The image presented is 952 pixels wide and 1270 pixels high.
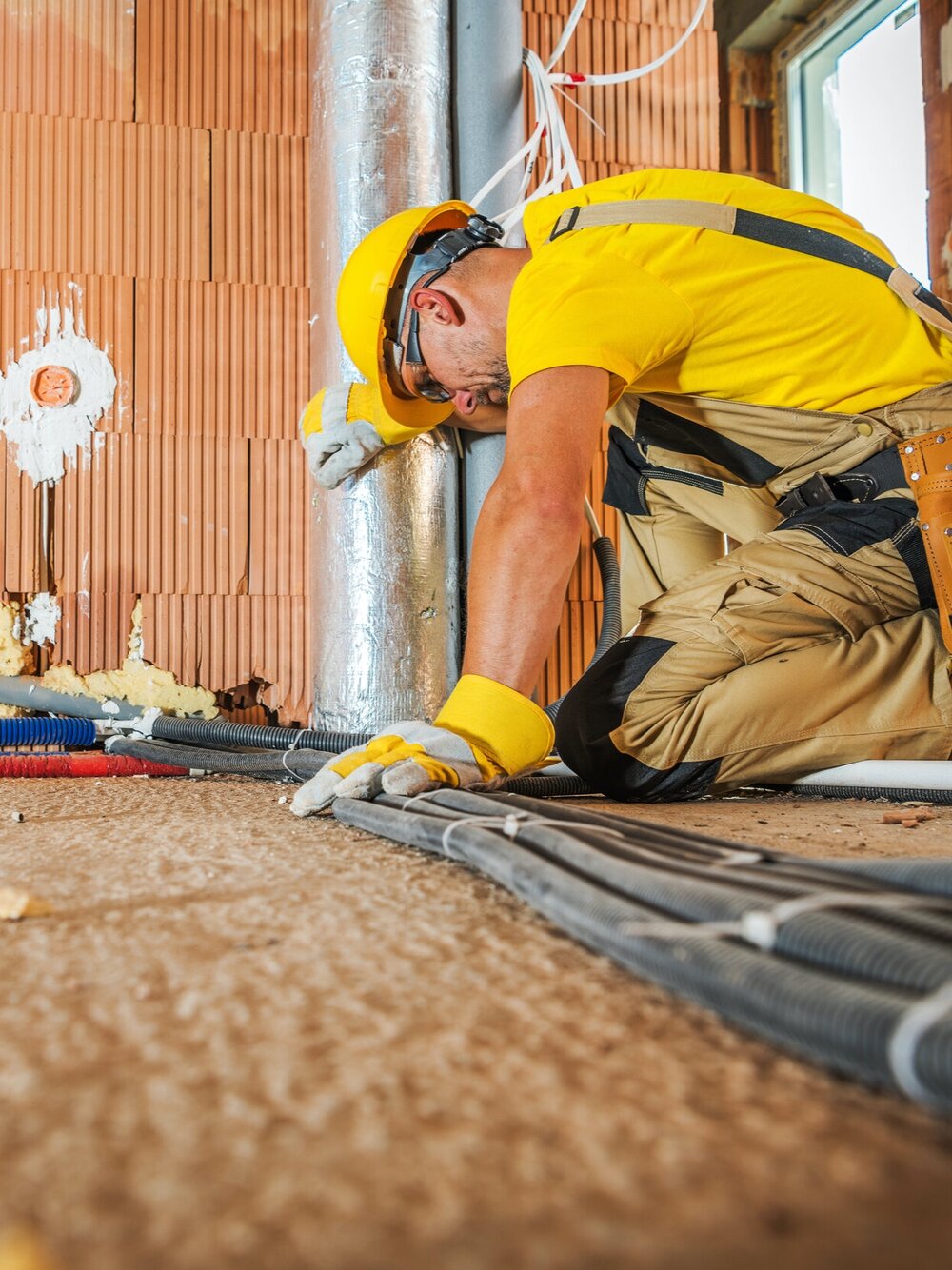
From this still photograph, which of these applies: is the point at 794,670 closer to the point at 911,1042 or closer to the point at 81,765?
the point at 911,1042

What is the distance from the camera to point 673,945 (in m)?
0.51

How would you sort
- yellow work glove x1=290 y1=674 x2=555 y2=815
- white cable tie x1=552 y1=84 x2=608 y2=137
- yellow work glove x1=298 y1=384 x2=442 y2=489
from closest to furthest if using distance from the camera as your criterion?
yellow work glove x1=290 y1=674 x2=555 y2=815 → yellow work glove x1=298 y1=384 x2=442 y2=489 → white cable tie x1=552 y1=84 x2=608 y2=137

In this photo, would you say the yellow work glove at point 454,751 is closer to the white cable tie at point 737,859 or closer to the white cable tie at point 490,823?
the white cable tie at point 490,823

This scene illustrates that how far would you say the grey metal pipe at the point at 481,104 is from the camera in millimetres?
2264

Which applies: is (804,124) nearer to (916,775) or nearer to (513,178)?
(513,178)

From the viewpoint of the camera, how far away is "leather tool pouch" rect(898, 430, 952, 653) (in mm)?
1533

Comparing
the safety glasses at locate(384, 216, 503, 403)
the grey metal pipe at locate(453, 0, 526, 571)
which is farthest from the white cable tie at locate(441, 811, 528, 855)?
the grey metal pipe at locate(453, 0, 526, 571)

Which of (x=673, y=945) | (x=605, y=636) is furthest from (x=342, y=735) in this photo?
(x=673, y=945)

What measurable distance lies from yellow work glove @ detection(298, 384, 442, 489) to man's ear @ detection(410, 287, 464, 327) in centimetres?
25

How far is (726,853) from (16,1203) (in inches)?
21.3

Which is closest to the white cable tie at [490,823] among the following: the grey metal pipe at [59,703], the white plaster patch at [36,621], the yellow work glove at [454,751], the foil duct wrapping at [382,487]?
the yellow work glove at [454,751]

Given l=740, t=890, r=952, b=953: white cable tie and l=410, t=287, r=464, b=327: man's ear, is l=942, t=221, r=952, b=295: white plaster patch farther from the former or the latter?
l=740, t=890, r=952, b=953: white cable tie

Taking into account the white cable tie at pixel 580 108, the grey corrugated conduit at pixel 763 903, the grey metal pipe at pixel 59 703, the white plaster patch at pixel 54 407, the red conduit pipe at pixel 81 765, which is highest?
the white cable tie at pixel 580 108

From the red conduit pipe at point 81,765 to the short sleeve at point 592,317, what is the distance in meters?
1.19
